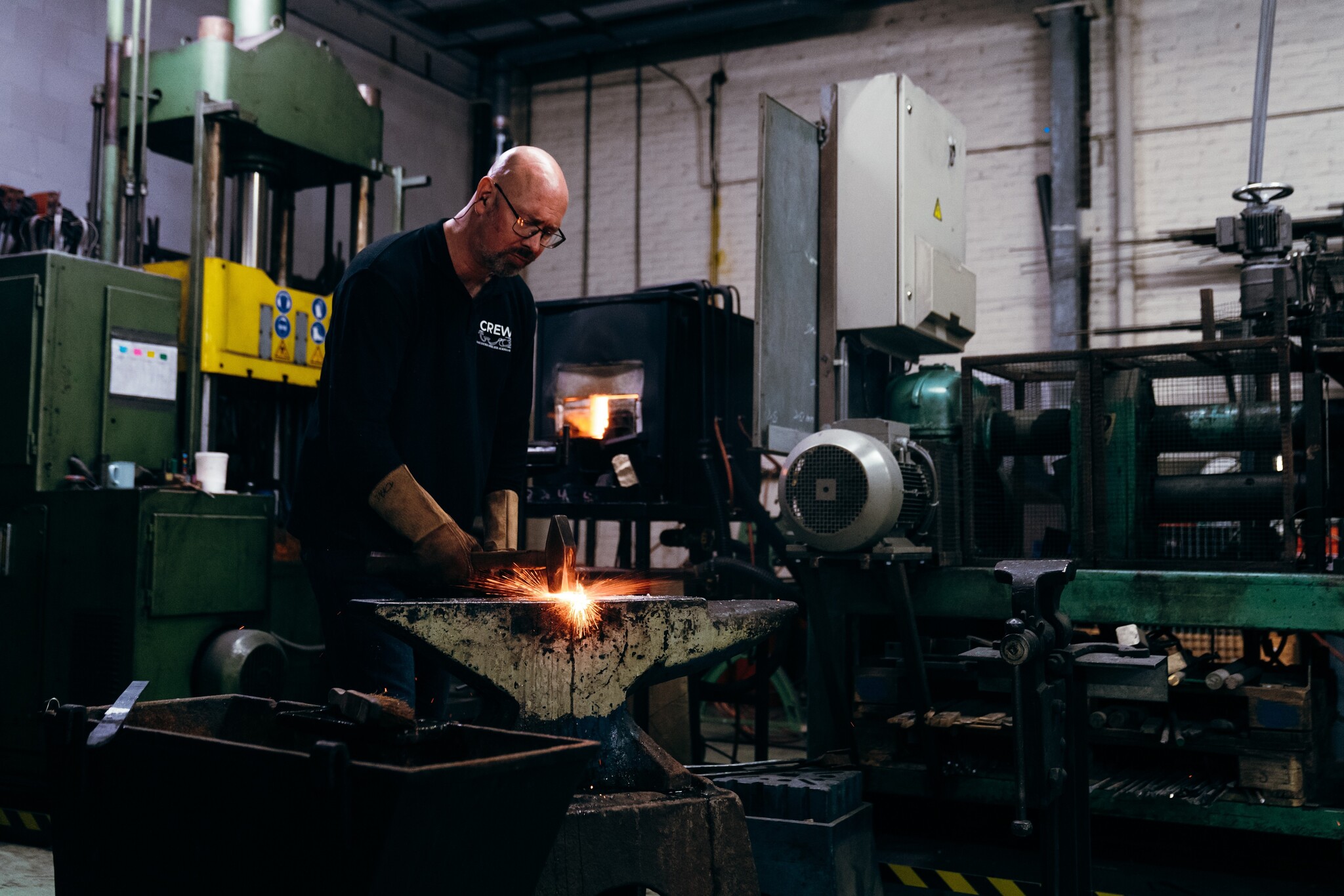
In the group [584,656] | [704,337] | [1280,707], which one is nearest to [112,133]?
[704,337]

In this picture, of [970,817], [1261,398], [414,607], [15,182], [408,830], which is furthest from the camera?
[15,182]

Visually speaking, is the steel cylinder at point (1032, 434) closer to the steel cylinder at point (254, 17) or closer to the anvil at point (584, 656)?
the anvil at point (584, 656)

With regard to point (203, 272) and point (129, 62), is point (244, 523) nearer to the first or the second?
point (203, 272)

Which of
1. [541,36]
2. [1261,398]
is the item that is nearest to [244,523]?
[1261,398]

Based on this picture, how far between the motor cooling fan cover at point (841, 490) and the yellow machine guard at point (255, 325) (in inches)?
75.9

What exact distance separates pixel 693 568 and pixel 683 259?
490 cm

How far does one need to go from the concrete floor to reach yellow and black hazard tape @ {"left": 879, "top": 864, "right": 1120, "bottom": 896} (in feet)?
6.97

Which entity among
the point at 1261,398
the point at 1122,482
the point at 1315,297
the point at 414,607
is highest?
the point at 1315,297

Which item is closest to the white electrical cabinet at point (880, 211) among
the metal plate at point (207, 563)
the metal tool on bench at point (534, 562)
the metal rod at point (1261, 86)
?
the metal rod at point (1261, 86)

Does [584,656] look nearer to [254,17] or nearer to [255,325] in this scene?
[255,325]

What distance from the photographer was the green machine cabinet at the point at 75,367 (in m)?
3.96

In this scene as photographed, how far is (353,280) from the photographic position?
226 centimetres

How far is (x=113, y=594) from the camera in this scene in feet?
12.6

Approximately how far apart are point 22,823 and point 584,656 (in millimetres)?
2582
